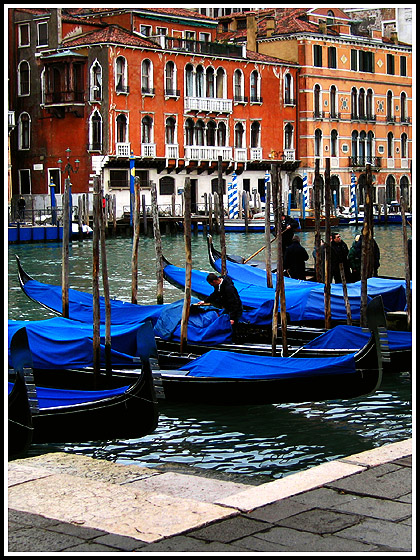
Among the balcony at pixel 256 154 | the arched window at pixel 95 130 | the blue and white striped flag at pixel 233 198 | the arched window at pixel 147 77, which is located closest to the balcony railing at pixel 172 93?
the arched window at pixel 147 77

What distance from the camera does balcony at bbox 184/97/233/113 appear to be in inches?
970

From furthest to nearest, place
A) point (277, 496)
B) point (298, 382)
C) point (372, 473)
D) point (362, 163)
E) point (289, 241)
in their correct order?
point (362, 163) → point (289, 241) → point (298, 382) → point (372, 473) → point (277, 496)

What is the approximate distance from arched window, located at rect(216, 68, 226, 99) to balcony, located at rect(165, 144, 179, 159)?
2111mm

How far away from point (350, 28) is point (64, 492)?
25.8m

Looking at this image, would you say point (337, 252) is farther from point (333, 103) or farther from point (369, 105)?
point (369, 105)

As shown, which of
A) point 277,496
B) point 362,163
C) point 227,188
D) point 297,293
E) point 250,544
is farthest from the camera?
point 362,163

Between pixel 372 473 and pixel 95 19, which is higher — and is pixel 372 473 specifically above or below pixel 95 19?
below

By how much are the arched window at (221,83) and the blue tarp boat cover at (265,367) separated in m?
20.5

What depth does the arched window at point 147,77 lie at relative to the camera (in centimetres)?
2351

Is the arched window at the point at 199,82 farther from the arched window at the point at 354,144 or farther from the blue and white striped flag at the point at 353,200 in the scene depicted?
the arched window at the point at 354,144

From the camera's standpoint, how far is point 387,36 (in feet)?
97.3

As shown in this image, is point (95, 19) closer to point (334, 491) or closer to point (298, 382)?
point (298, 382)

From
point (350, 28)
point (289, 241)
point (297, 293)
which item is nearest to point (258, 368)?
point (297, 293)

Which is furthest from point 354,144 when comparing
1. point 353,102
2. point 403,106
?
point 403,106
